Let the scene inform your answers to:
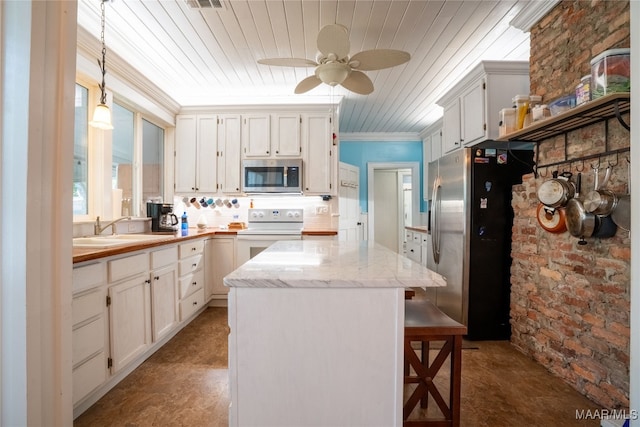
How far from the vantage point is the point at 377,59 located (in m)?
2.03

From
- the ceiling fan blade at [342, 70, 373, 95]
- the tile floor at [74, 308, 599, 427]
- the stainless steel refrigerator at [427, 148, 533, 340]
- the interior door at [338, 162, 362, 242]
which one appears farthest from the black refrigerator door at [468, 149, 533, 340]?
the interior door at [338, 162, 362, 242]

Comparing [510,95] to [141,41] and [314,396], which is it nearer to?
[314,396]

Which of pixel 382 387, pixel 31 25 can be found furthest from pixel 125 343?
pixel 31 25

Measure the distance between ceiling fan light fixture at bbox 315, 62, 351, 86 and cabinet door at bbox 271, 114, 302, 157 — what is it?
68.0 inches

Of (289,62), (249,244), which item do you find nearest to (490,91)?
(289,62)

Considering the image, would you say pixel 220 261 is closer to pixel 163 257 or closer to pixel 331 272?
pixel 163 257

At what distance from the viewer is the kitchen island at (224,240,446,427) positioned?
1193mm

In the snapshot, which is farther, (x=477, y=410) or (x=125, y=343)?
(x=125, y=343)

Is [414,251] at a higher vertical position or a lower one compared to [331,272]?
lower

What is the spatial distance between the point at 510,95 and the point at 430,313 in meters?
2.18

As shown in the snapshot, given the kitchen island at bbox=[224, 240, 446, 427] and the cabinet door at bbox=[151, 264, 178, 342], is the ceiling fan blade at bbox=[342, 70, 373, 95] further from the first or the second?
the cabinet door at bbox=[151, 264, 178, 342]

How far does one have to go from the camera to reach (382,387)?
47.4 inches

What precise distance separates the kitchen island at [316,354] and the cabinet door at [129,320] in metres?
1.10

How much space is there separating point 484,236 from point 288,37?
2.36 meters
